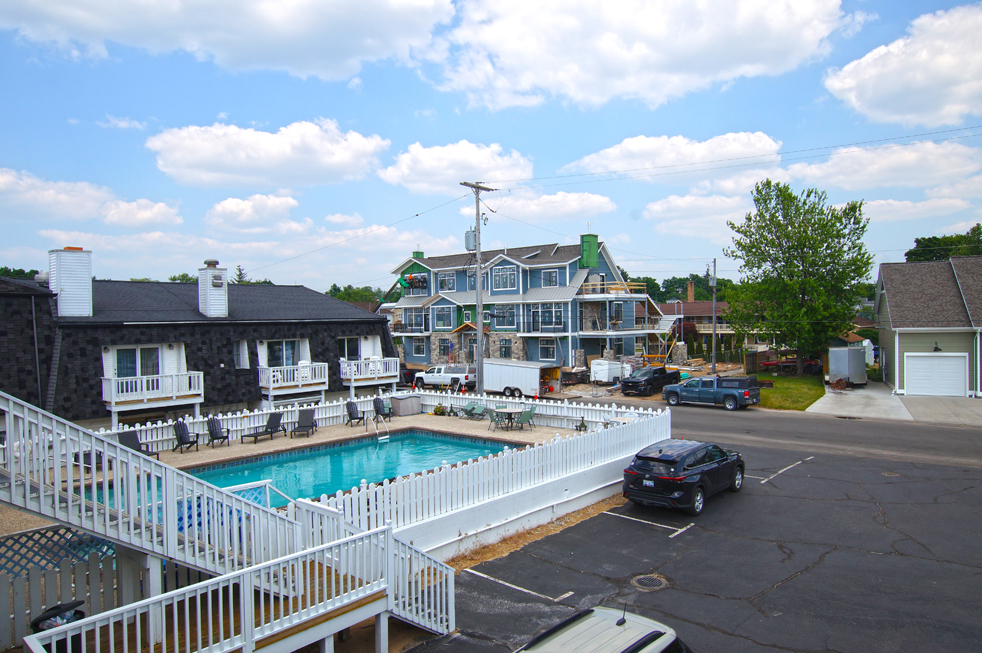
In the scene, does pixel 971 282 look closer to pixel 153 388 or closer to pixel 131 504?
pixel 131 504

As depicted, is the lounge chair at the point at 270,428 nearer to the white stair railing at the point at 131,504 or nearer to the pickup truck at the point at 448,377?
the white stair railing at the point at 131,504

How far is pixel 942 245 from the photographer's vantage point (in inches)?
2881

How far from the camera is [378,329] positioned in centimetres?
3056

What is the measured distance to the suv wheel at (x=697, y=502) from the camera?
40.3 feet

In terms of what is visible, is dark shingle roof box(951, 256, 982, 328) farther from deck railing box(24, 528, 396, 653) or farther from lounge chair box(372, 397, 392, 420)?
deck railing box(24, 528, 396, 653)

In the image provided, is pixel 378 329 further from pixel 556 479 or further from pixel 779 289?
pixel 779 289

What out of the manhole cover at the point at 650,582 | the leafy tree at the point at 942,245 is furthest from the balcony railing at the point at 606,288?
the leafy tree at the point at 942,245

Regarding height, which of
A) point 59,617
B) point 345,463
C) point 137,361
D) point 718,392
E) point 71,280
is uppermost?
point 71,280

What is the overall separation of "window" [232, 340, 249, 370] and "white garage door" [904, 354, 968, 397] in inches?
1315

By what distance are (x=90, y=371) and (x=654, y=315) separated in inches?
1677

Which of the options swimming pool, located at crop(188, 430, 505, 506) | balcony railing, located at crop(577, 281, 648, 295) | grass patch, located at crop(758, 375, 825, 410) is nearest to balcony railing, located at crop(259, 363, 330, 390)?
swimming pool, located at crop(188, 430, 505, 506)

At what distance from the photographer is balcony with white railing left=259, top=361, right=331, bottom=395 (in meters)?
25.1

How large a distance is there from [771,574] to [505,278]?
1563 inches

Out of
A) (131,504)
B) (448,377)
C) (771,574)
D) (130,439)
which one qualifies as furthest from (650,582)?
(448,377)
